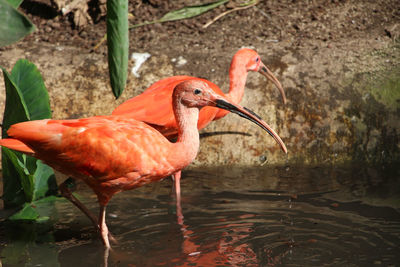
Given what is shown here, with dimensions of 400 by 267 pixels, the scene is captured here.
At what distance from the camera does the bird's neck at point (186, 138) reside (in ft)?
13.6

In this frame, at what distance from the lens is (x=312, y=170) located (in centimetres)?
584

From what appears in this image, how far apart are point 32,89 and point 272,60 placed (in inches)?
123

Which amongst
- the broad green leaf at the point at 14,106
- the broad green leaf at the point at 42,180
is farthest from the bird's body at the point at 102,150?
the broad green leaf at the point at 42,180

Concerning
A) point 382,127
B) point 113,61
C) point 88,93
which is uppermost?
point 113,61

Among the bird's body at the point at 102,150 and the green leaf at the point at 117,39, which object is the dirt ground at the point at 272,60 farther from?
the green leaf at the point at 117,39

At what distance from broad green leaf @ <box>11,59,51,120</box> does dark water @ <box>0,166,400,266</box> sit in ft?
3.03

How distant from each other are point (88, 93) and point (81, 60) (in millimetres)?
556

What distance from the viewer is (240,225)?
178 inches

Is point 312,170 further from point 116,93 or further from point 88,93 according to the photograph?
point 116,93

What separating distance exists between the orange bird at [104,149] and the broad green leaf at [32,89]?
2.04ft

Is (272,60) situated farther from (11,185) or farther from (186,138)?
(11,185)

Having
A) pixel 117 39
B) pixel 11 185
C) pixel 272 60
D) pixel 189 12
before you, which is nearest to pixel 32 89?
pixel 11 185

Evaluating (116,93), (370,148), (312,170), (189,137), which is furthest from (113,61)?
(370,148)

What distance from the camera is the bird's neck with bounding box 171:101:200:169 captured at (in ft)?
13.6
